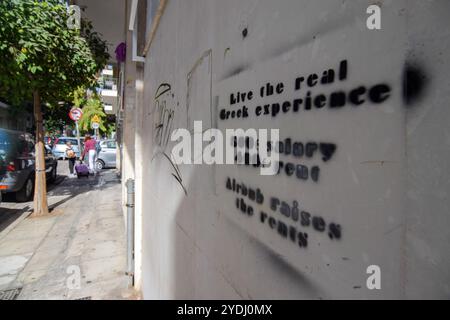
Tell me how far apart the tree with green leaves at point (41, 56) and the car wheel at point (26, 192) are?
1952 millimetres

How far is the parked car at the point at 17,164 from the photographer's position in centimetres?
785

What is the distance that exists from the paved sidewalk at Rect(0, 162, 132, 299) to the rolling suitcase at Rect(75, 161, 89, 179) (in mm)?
4762

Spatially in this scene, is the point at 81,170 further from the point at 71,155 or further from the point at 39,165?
the point at 39,165

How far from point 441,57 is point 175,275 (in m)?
2.07

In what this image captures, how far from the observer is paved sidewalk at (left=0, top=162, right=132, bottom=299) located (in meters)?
3.92

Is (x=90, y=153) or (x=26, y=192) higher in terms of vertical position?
(x=90, y=153)

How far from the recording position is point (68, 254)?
500cm

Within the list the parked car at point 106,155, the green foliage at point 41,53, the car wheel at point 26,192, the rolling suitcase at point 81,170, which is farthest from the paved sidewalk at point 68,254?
the parked car at point 106,155

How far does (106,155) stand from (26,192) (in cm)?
848

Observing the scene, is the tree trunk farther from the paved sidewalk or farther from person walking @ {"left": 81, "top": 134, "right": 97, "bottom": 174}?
person walking @ {"left": 81, "top": 134, "right": 97, "bottom": 174}

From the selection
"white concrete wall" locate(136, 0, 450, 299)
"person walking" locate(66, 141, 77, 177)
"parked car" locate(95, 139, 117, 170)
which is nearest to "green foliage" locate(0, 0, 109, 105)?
"white concrete wall" locate(136, 0, 450, 299)

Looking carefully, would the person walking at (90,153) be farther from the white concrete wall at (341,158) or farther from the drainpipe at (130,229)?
the white concrete wall at (341,158)

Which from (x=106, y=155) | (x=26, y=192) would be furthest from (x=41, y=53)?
(x=106, y=155)

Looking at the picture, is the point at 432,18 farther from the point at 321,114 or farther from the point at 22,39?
the point at 22,39
